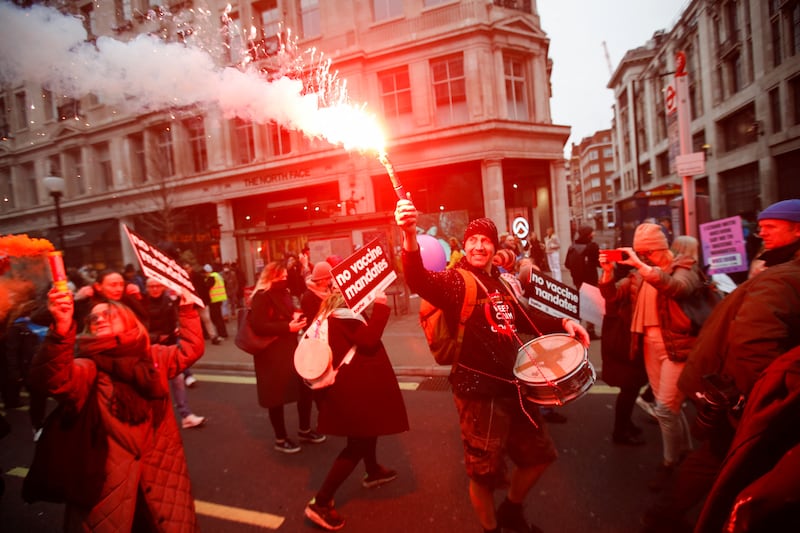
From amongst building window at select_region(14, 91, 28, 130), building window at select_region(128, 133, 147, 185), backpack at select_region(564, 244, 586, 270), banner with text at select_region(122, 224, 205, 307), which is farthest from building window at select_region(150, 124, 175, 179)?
banner with text at select_region(122, 224, 205, 307)

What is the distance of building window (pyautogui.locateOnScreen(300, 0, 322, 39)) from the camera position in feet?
57.8

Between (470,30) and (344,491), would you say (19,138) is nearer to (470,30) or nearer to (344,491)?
(344,491)

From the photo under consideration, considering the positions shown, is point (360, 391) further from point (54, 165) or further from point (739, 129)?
point (739, 129)

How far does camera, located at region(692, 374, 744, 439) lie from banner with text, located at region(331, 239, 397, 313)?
6.64 feet

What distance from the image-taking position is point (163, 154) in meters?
20.2

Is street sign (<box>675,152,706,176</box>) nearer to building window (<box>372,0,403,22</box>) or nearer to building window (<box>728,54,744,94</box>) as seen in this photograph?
building window (<box>372,0,403,22</box>)

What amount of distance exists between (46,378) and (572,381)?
2.67 meters

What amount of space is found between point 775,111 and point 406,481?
27.3 m

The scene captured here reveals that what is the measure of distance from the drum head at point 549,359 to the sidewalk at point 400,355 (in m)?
3.69

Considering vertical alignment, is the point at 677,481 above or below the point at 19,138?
below

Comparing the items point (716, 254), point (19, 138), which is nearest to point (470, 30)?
point (716, 254)

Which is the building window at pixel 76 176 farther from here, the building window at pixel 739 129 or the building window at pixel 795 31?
the building window at pixel 739 129

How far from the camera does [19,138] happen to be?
488 cm

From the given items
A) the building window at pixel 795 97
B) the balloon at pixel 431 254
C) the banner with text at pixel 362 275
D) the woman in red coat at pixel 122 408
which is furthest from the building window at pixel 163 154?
the building window at pixel 795 97
